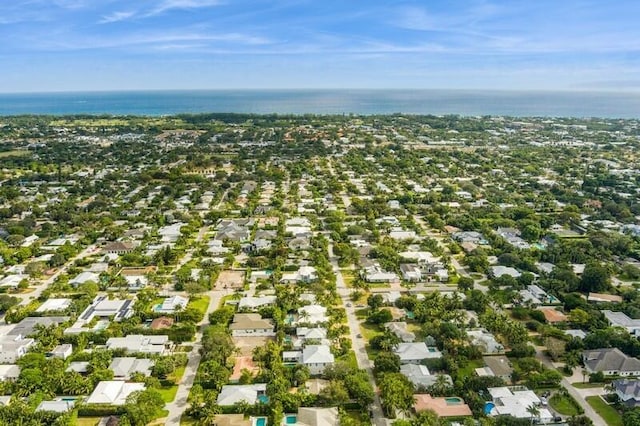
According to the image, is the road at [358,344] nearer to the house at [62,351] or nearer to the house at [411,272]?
the house at [411,272]

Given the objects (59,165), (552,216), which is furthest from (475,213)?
(59,165)

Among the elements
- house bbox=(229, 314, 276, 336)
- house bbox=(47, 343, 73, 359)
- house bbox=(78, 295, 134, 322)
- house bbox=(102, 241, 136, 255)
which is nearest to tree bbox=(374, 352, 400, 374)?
house bbox=(229, 314, 276, 336)

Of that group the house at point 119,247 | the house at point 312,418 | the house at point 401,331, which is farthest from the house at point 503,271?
the house at point 119,247

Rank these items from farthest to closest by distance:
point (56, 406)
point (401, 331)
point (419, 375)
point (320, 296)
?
point (320, 296) < point (401, 331) < point (419, 375) < point (56, 406)

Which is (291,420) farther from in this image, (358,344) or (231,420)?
(358,344)

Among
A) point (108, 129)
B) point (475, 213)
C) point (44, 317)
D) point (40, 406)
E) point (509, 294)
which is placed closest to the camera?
point (40, 406)

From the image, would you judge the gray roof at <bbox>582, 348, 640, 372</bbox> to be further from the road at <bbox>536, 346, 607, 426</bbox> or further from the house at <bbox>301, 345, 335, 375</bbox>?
the house at <bbox>301, 345, 335, 375</bbox>

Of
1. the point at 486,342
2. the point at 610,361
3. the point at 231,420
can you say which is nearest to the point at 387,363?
the point at 486,342

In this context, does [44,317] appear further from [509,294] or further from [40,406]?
[509,294]
